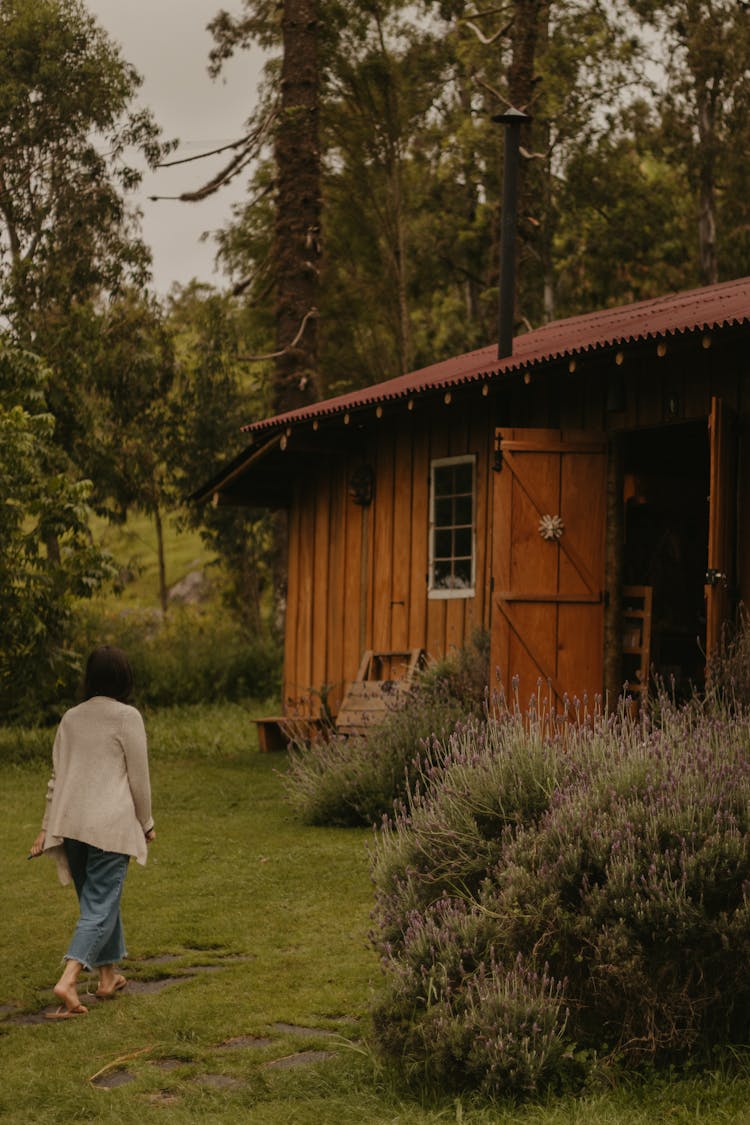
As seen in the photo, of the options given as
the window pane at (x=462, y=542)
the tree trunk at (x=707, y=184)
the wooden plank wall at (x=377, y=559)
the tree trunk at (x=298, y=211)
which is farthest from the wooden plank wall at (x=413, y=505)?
the tree trunk at (x=707, y=184)

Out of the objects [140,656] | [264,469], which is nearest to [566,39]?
[140,656]

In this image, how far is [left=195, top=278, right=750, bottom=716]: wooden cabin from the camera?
34.2ft

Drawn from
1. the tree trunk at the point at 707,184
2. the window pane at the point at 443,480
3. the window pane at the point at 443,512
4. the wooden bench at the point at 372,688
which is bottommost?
the wooden bench at the point at 372,688

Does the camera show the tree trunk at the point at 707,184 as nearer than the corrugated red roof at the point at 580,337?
No

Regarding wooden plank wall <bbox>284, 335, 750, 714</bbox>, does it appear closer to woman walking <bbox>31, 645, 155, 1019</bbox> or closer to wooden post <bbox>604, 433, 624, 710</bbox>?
wooden post <bbox>604, 433, 624, 710</bbox>

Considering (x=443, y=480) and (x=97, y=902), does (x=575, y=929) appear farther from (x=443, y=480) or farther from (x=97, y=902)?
(x=443, y=480)

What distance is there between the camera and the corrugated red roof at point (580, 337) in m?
9.93

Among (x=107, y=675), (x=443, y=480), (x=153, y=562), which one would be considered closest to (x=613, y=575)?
(x=443, y=480)

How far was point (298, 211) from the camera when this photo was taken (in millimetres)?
19641

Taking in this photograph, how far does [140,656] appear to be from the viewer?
22.4 metres

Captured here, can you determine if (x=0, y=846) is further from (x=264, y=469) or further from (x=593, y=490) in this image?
(x=264, y=469)

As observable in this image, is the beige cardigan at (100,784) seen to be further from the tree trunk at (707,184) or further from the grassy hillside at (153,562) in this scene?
the grassy hillside at (153,562)

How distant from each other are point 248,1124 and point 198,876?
4318mm

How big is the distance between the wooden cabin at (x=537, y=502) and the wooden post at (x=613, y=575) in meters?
0.02
